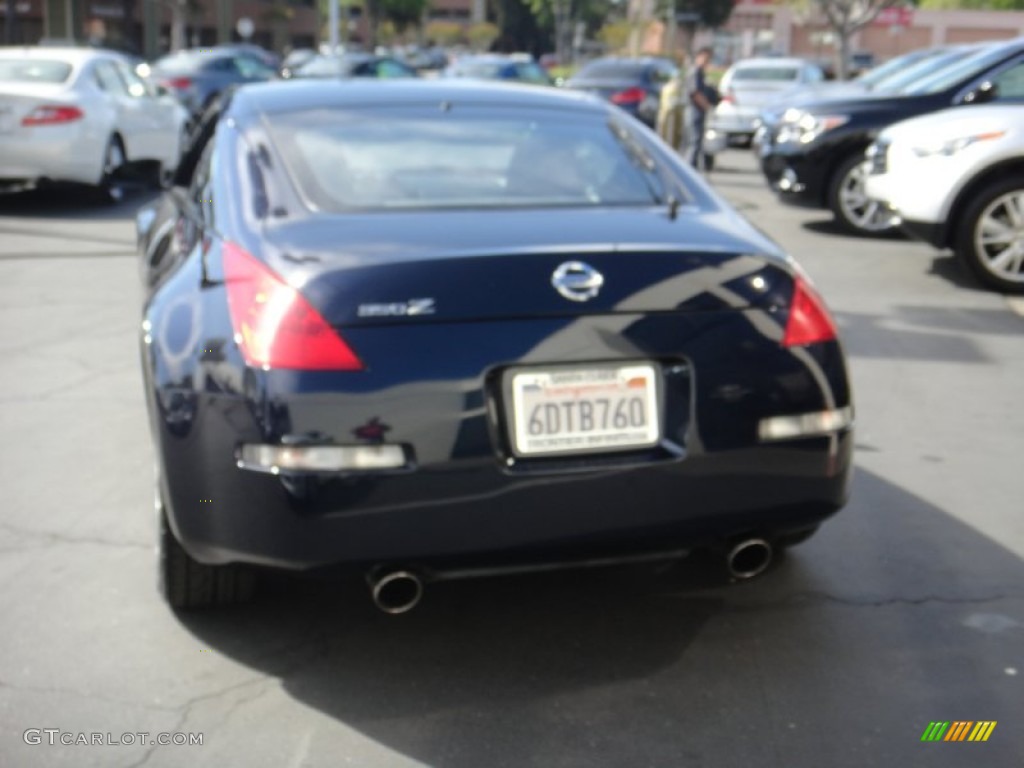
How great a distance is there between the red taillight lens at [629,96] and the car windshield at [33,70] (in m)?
12.4

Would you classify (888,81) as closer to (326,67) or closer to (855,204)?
(855,204)

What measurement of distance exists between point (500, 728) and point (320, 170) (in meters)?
1.72

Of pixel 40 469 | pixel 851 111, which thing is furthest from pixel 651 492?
pixel 851 111

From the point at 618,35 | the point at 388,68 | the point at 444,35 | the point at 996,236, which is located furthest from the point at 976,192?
the point at 444,35

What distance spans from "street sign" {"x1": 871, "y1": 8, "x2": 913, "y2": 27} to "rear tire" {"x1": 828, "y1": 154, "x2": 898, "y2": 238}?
5896cm

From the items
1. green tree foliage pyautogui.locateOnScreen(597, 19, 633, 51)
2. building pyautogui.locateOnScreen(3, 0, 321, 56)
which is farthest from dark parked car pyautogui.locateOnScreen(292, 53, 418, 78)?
green tree foliage pyautogui.locateOnScreen(597, 19, 633, 51)

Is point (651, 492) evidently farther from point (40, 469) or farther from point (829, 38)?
point (829, 38)

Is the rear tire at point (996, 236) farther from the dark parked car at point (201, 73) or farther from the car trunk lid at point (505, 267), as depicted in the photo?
the dark parked car at point (201, 73)

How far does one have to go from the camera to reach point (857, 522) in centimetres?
510

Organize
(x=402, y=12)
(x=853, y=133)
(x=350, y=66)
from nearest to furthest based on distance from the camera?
(x=853, y=133)
(x=350, y=66)
(x=402, y=12)

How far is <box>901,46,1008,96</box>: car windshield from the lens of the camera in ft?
41.2

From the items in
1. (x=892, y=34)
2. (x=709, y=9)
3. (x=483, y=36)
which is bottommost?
(x=483, y=36)

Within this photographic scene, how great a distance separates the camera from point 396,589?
12.0 ft

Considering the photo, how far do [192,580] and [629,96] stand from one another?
71.6 feet
